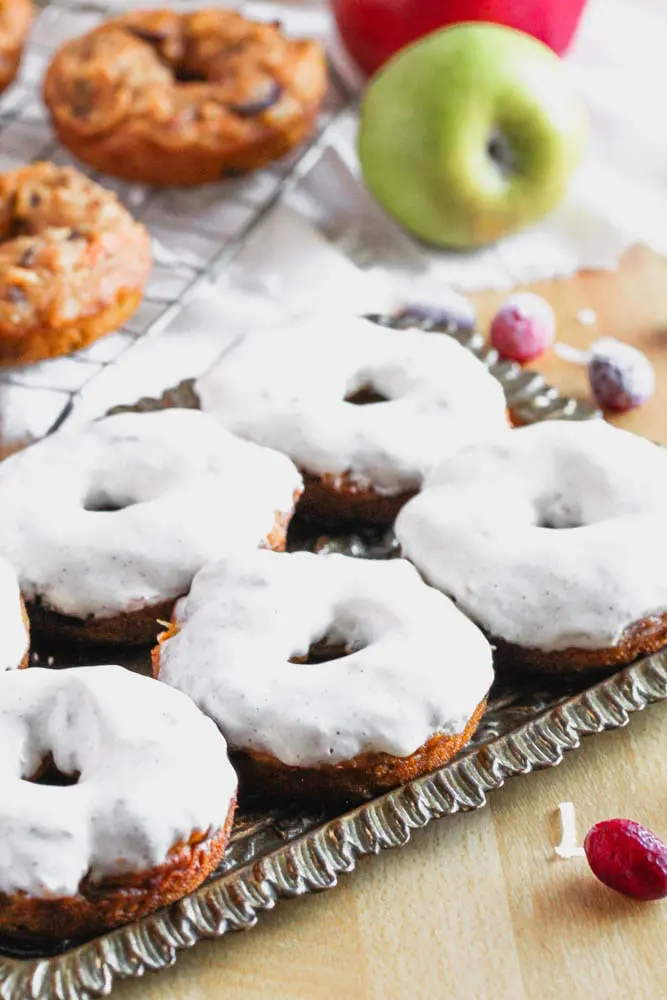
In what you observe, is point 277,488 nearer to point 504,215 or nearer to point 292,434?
point 292,434

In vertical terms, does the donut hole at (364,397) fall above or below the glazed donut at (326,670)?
below

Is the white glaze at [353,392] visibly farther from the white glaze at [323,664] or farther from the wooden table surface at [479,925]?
the wooden table surface at [479,925]

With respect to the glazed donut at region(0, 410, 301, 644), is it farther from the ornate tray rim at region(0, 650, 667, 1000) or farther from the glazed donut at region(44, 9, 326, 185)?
the glazed donut at region(44, 9, 326, 185)

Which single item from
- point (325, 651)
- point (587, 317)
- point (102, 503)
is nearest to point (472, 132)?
point (587, 317)

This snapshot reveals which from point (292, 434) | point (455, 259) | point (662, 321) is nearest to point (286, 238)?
point (455, 259)

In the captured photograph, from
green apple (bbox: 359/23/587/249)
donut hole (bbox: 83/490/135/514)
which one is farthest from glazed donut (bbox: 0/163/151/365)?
green apple (bbox: 359/23/587/249)

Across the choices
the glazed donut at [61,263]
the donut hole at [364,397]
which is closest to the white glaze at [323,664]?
the donut hole at [364,397]

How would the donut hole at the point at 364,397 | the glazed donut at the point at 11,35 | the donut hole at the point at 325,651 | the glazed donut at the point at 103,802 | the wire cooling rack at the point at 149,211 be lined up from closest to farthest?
the glazed donut at the point at 103,802, the donut hole at the point at 325,651, the donut hole at the point at 364,397, the wire cooling rack at the point at 149,211, the glazed donut at the point at 11,35
